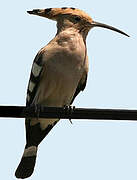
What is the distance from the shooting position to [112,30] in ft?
14.4

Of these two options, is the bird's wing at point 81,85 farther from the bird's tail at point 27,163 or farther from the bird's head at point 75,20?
the bird's tail at point 27,163

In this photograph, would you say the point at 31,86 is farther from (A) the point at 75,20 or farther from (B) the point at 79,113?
(B) the point at 79,113

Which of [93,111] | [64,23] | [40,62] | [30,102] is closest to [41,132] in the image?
[30,102]

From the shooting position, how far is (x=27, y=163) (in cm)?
466

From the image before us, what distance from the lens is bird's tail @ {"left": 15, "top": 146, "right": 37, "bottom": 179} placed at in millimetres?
4527

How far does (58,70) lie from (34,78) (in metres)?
0.31

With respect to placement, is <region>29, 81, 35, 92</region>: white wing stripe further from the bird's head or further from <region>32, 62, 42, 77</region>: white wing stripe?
the bird's head

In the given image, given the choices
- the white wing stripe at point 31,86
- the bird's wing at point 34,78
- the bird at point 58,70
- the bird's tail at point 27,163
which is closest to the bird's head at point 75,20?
the bird at point 58,70

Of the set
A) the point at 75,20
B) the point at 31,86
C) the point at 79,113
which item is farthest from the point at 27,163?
the point at 79,113

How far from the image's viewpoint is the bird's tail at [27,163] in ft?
14.9

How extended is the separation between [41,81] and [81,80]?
43 centimetres

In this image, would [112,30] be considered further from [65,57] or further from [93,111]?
[93,111]

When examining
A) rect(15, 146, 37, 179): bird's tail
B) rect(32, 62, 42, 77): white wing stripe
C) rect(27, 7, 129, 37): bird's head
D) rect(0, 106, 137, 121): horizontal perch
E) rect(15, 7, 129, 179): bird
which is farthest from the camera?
rect(15, 146, 37, 179): bird's tail

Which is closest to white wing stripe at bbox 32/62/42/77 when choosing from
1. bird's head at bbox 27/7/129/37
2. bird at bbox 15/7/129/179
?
bird at bbox 15/7/129/179
